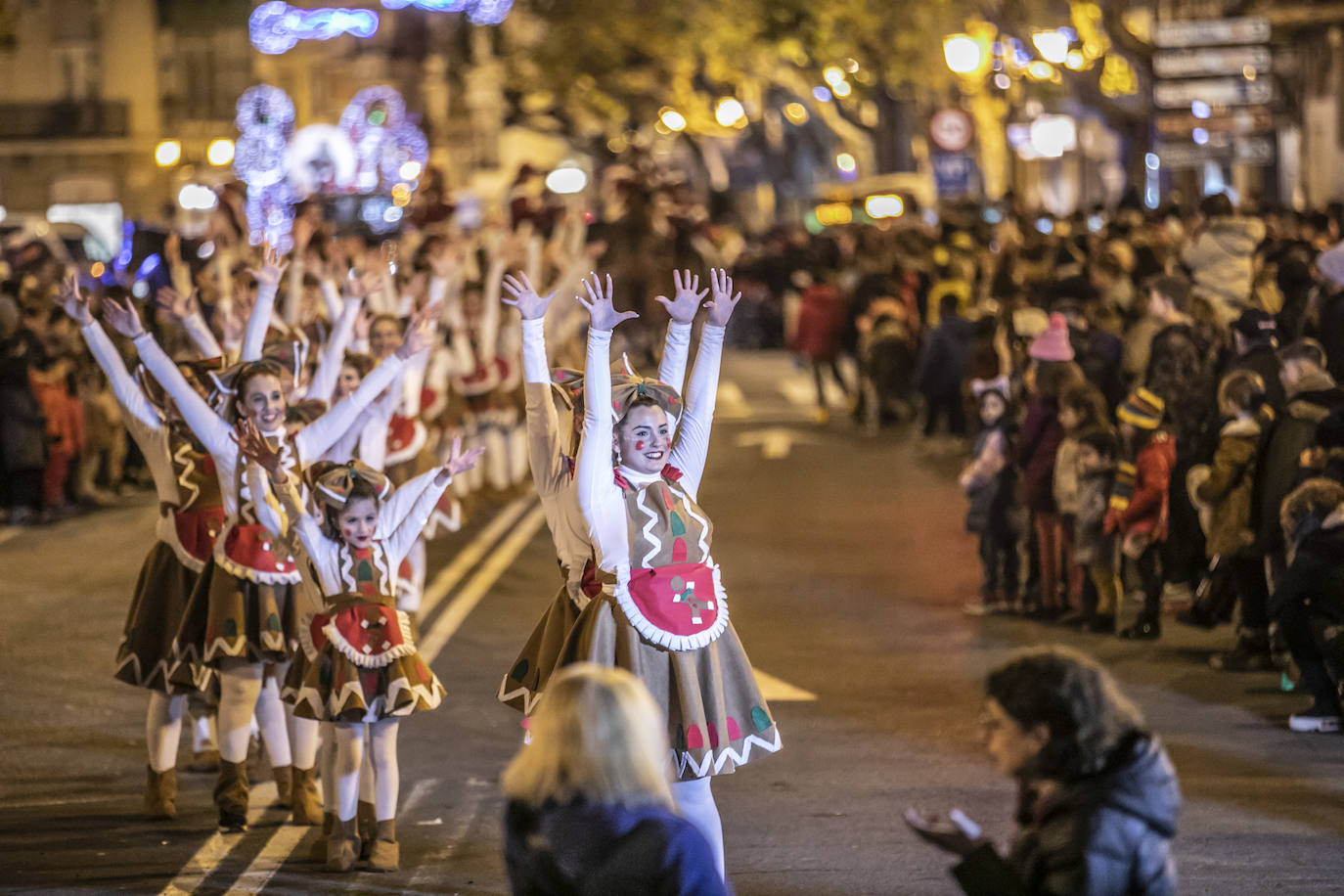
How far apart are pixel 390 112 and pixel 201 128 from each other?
539 inches

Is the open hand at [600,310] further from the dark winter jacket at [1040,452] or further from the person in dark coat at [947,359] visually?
the person in dark coat at [947,359]

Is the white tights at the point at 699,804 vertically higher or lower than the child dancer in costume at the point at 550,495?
lower

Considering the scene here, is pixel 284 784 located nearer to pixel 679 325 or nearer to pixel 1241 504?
pixel 679 325

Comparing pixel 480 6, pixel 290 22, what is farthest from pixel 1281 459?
pixel 480 6

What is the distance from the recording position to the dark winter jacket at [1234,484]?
10.6 m

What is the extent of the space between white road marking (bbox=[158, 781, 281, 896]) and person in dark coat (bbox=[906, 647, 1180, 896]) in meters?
4.05

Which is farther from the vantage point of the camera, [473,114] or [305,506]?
[473,114]

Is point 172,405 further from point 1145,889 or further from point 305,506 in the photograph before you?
point 1145,889

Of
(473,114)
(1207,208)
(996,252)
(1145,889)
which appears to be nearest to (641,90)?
(473,114)

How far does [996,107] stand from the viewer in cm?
3494

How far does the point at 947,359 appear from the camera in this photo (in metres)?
20.7

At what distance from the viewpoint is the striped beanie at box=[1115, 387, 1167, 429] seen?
11477mm

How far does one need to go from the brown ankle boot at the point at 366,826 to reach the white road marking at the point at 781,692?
305cm

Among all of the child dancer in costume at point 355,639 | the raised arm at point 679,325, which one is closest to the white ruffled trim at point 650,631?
the raised arm at point 679,325
